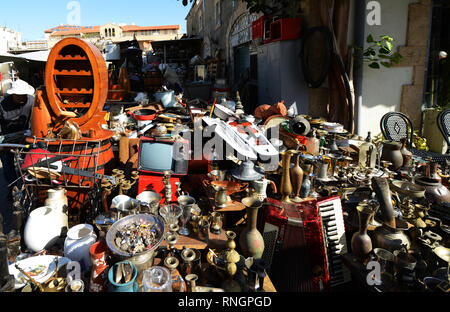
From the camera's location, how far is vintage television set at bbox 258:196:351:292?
2248 millimetres

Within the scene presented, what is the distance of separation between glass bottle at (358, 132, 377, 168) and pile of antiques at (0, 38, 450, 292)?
2 centimetres

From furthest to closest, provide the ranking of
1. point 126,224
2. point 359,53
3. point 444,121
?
point 359,53 < point 444,121 < point 126,224

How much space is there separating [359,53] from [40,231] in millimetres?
6052

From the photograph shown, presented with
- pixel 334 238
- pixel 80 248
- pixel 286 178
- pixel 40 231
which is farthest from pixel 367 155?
pixel 40 231

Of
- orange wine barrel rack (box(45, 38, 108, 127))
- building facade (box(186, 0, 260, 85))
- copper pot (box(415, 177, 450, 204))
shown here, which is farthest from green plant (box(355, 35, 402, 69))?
orange wine barrel rack (box(45, 38, 108, 127))

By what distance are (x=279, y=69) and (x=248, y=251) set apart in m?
5.07

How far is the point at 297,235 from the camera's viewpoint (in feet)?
7.64

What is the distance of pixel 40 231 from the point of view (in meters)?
2.40

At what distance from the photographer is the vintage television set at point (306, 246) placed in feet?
7.38

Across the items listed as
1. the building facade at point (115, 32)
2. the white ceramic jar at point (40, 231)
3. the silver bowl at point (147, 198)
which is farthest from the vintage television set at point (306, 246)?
the building facade at point (115, 32)

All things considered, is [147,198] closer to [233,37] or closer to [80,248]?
[80,248]

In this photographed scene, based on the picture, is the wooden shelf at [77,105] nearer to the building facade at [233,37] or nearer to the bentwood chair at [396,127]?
the bentwood chair at [396,127]

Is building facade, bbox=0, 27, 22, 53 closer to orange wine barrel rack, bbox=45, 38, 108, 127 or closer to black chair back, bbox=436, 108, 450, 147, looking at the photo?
orange wine barrel rack, bbox=45, 38, 108, 127
